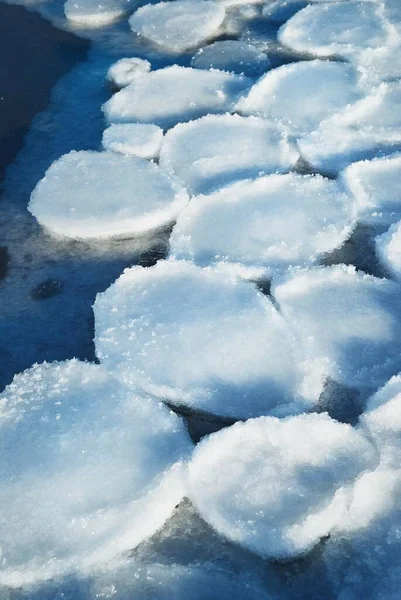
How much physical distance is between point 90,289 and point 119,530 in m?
0.59

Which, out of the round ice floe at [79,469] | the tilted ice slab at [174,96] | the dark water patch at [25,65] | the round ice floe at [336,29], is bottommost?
the dark water patch at [25,65]

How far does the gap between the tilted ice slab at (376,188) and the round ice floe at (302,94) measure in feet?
0.86

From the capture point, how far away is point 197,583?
0.87 m

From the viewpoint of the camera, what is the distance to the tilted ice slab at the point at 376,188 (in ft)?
4.60

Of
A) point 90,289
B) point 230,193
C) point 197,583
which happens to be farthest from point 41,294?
point 197,583

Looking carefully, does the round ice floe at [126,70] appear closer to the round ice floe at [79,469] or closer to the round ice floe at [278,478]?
the round ice floe at [79,469]

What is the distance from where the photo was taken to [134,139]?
65.7 inches

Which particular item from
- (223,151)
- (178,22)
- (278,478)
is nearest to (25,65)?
(178,22)

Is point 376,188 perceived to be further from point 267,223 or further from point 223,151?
point 223,151

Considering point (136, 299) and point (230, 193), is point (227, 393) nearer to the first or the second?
point (136, 299)

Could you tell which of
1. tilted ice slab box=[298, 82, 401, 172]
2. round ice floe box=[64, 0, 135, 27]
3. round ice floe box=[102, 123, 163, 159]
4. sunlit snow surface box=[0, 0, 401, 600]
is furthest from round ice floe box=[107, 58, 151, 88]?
tilted ice slab box=[298, 82, 401, 172]

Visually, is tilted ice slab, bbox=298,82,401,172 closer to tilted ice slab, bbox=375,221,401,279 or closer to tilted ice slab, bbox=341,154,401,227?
tilted ice slab, bbox=341,154,401,227

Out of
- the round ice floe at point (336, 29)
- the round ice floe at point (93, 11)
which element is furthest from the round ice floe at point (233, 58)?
the round ice floe at point (93, 11)

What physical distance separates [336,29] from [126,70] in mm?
752
